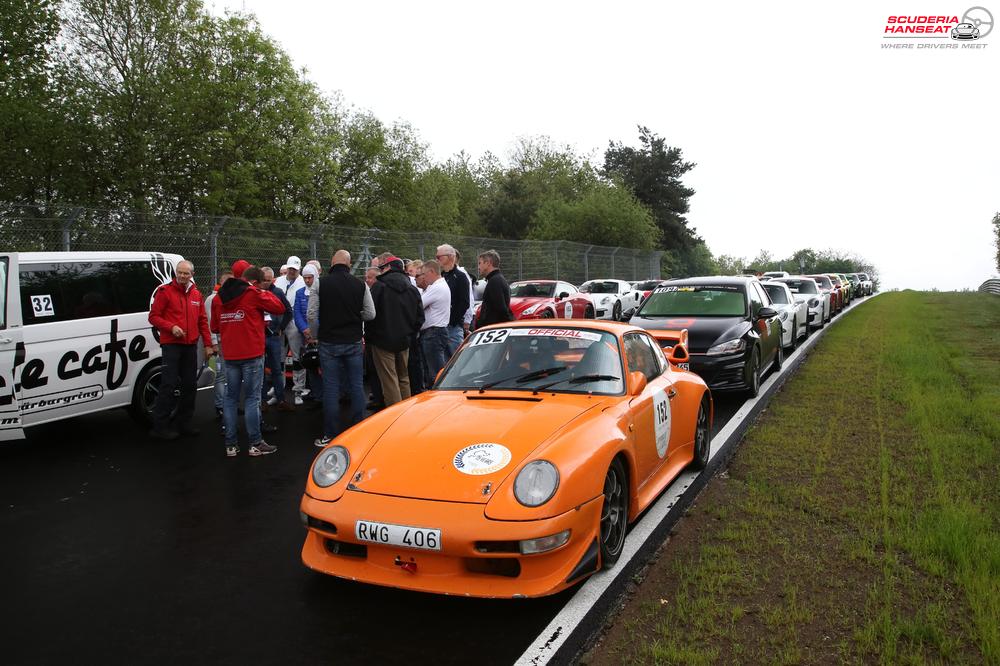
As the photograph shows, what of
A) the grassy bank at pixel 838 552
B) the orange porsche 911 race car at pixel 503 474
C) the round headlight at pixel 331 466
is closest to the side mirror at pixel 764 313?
the grassy bank at pixel 838 552

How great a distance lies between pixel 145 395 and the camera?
308 inches

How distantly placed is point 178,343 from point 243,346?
1.17 meters

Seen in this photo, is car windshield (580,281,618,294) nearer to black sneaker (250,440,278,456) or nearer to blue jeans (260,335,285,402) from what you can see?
blue jeans (260,335,285,402)

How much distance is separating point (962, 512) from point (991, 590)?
1.15m

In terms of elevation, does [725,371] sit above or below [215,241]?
below

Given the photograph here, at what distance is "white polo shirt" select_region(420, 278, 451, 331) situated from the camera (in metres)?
8.25

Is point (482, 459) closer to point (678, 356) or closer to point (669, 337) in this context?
point (678, 356)

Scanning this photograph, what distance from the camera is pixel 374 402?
9047mm

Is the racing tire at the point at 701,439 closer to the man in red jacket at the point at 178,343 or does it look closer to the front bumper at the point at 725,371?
the front bumper at the point at 725,371

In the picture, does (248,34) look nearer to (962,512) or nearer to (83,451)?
(83,451)

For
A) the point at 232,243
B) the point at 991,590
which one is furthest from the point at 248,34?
the point at 991,590

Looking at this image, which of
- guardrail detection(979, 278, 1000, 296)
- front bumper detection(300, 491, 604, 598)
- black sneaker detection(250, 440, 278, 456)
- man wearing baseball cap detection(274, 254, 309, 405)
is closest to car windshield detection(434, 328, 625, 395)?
front bumper detection(300, 491, 604, 598)

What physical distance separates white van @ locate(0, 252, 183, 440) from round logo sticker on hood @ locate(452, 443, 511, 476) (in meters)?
4.99

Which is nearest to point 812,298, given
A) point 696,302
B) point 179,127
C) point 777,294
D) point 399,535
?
point 777,294
